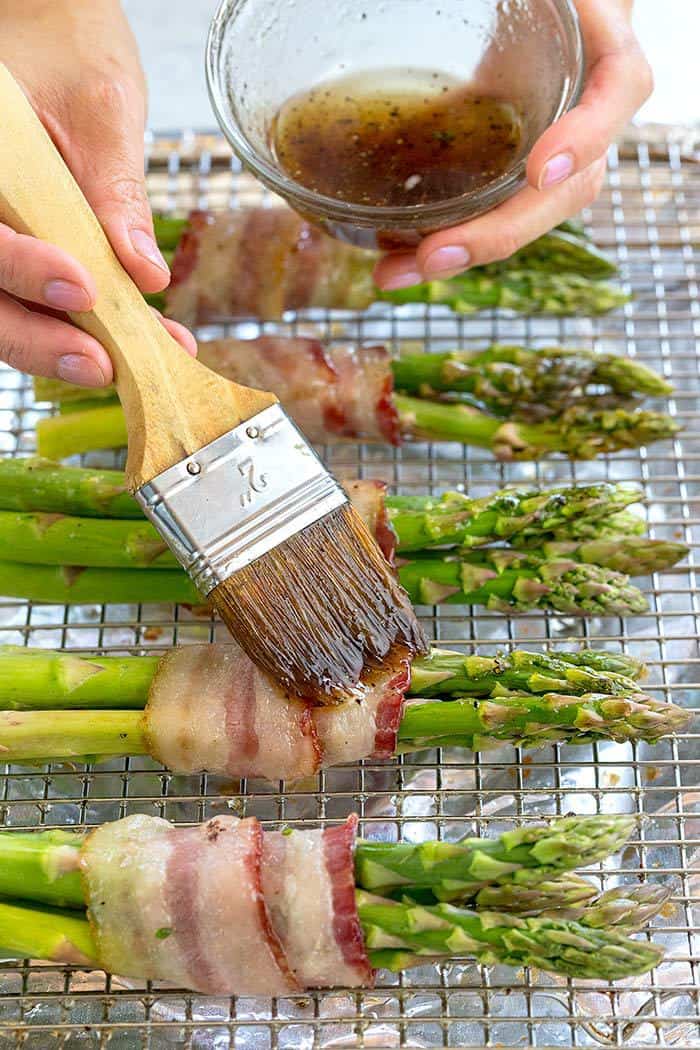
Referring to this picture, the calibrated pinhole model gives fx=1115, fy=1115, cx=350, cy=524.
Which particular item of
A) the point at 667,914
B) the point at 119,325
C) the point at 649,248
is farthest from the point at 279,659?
the point at 649,248

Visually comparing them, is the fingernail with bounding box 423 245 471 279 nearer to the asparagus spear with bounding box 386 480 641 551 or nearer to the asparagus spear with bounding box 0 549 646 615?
the asparagus spear with bounding box 386 480 641 551

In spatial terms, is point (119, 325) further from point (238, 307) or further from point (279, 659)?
point (238, 307)

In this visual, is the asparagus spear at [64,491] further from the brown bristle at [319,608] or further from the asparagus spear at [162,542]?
the brown bristle at [319,608]

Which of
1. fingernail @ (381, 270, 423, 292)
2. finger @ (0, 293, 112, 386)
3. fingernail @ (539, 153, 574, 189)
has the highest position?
fingernail @ (381, 270, 423, 292)

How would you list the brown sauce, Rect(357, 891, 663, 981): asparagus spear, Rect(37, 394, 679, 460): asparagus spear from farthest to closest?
1. Rect(37, 394, 679, 460): asparagus spear
2. the brown sauce
3. Rect(357, 891, 663, 981): asparagus spear

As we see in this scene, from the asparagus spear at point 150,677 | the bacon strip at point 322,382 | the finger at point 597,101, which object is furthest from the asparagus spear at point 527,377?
the asparagus spear at point 150,677

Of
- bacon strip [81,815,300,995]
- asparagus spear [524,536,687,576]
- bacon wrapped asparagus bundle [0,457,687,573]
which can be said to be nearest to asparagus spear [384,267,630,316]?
bacon wrapped asparagus bundle [0,457,687,573]
